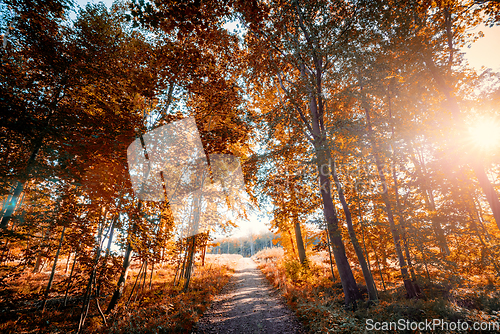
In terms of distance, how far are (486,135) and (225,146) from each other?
11.0m

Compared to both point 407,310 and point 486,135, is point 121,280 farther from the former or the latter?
point 486,135

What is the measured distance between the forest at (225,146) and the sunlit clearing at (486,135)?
10 cm

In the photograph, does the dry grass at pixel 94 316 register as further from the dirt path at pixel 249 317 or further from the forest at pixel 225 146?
the dirt path at pixel 249 317

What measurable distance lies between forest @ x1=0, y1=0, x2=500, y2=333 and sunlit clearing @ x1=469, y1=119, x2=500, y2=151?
105mm

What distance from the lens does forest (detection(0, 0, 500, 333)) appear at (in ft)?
15.4

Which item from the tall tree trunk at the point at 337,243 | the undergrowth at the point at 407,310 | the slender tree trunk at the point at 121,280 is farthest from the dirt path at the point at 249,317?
the slender tree trunk at the point at 121,280

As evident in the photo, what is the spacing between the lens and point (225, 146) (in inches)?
294

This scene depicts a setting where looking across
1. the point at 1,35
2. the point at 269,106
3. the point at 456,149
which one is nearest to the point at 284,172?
the point at 269,106

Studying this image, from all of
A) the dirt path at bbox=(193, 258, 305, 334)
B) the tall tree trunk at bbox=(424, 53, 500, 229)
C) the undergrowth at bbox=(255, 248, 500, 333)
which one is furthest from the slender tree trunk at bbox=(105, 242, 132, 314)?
the tall tree trunk at bbox=(424, 53, 500, 229)

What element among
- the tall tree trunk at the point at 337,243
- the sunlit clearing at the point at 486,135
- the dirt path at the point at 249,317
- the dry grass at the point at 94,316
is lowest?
the dirt path at the point at 249,317

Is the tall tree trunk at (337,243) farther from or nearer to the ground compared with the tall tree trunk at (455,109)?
nearer to the ground

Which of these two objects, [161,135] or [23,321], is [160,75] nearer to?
[161,135]

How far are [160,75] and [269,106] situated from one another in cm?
630

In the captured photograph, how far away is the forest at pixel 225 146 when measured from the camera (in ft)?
15.4
